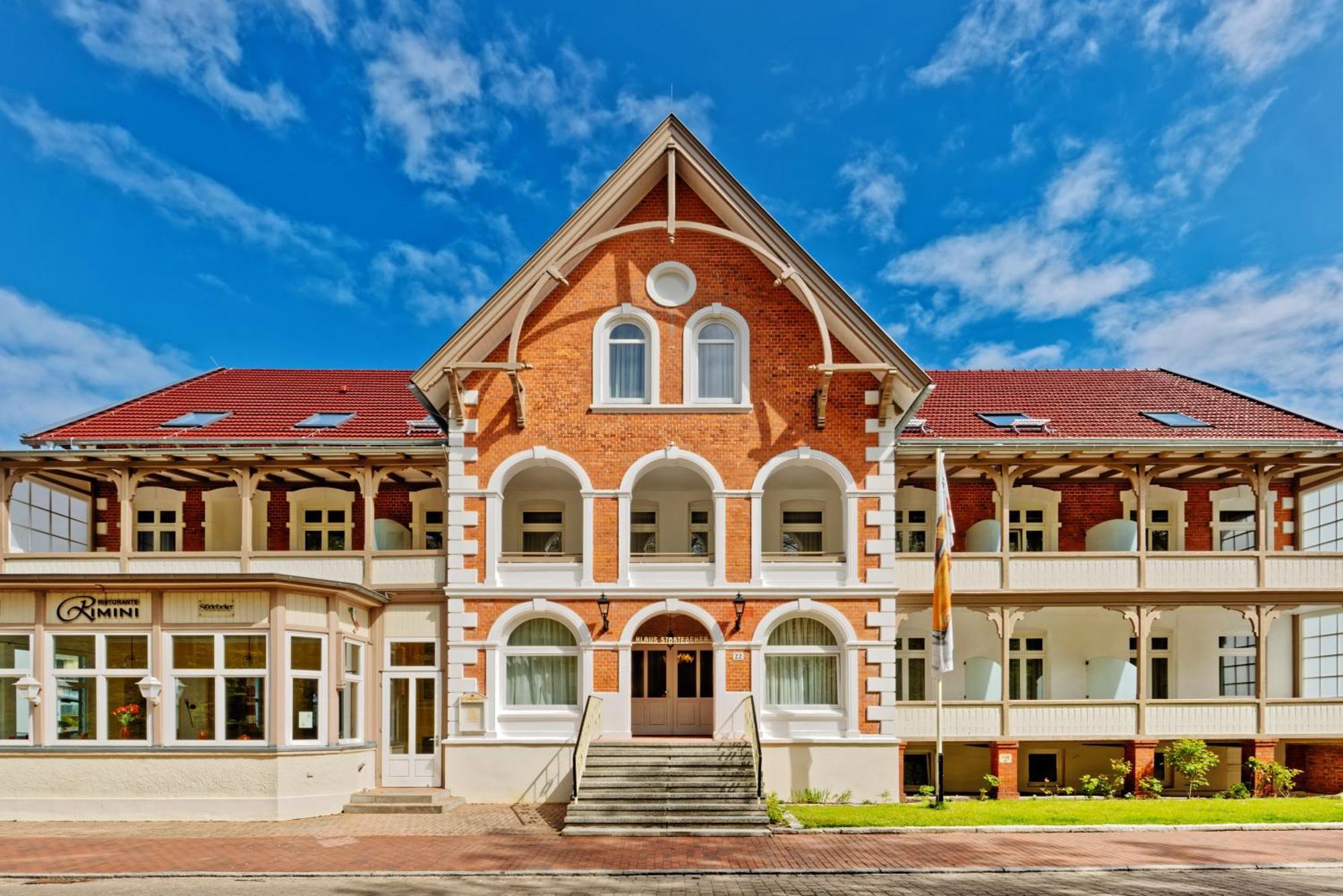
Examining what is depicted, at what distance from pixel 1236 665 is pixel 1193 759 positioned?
428cm

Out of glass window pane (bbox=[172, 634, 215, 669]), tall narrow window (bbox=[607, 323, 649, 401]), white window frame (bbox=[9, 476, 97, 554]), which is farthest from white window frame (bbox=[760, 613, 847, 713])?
white window frame (bbox=[9, 476, 97, 554])

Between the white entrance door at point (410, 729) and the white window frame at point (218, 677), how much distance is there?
2.96m

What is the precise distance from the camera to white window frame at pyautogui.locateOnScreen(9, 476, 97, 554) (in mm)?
19094

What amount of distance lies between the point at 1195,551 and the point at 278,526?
20.1 meters

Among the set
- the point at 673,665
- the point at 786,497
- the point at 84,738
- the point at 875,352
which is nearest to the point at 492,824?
the point at 673,665

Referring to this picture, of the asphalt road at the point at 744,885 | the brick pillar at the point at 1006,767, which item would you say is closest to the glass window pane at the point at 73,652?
the asphalt road at the point at 744,885

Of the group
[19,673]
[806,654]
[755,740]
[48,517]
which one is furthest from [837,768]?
[48,517]

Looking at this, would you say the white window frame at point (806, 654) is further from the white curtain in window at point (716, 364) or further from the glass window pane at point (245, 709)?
the glass window pane at point (245, 709)

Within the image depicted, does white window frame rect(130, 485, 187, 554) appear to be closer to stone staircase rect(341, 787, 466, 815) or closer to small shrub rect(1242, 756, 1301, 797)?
stone staircase rect(341, 787, 466, 815)

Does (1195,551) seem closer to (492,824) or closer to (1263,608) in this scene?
(1263,608)

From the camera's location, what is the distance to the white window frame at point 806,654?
17.8 m

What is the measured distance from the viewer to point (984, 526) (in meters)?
20.5

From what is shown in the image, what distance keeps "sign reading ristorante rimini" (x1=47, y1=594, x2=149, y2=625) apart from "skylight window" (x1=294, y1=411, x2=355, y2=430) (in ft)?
20.0

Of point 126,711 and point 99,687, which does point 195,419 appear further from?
point 126,711
